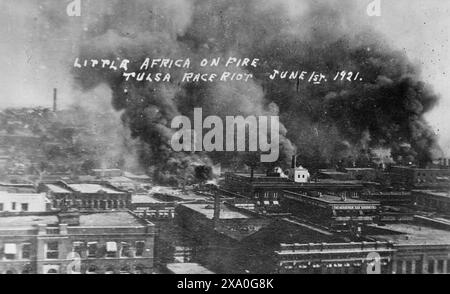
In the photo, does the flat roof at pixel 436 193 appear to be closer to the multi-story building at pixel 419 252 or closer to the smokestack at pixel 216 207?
the multi-story building at pixel 419 252

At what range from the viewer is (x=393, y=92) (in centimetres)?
1536

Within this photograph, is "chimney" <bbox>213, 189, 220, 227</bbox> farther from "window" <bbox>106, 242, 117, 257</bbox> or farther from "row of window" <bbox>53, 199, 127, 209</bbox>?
"window" <bbox>106, 242, 117, 257</bbox>

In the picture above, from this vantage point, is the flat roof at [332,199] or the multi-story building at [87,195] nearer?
the multi-story building at [87,195]

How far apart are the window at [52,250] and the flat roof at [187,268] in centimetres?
287

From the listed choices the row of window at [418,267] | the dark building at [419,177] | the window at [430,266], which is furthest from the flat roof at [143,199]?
the window at [430,266]

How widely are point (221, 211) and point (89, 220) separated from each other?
3.86 metres

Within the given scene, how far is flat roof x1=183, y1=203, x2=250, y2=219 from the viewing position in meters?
14.3

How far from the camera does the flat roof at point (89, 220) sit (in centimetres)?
1275

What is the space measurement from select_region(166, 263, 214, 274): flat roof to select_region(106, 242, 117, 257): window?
1453mm

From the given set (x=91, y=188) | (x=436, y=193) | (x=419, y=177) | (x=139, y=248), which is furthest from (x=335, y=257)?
(x=91, y=188)

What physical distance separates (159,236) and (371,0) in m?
8.81

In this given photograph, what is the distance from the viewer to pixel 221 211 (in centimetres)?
1476

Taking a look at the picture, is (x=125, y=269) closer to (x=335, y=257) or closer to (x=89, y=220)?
(x=89, y=220)

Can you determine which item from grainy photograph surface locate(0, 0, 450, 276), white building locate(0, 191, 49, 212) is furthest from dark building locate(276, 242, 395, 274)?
white building locate(0, 191, 49, 212)
